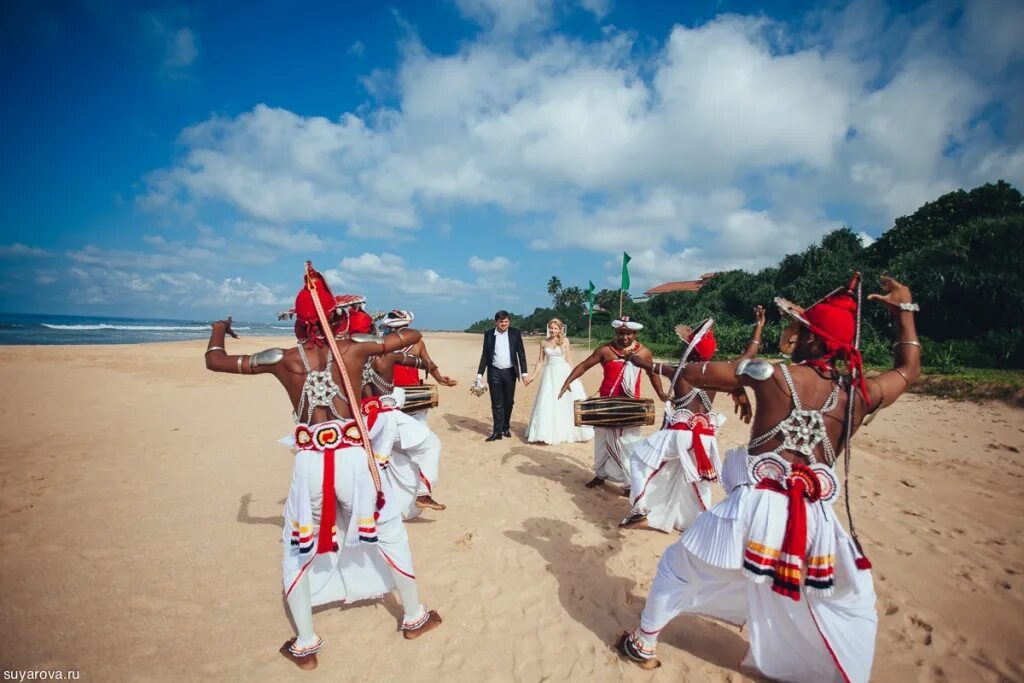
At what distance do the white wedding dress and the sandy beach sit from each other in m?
0.39

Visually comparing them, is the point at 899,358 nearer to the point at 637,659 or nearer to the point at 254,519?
the point at 637,659

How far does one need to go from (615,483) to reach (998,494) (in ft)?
16.5

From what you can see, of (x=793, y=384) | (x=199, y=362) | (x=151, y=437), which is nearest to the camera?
(x=793, y=384)

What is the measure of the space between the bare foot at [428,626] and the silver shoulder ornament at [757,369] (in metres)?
2.78

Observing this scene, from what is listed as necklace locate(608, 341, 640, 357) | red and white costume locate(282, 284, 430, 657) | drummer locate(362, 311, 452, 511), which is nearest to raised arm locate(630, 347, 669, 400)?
necklace locate(608, 341, 640, 357)

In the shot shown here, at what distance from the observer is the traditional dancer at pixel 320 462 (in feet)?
9.71

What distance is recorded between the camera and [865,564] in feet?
8.00

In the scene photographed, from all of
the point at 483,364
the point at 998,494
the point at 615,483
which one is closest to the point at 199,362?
the point at 483,364

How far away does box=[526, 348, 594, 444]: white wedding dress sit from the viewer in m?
8.66

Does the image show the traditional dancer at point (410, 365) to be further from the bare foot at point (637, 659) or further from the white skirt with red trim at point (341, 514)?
the bare foot at point (637, 659)

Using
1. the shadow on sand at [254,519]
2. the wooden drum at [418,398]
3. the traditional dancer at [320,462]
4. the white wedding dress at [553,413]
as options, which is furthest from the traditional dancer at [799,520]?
the white wedding dress at [553,413]

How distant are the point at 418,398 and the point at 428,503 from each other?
4.16 ft

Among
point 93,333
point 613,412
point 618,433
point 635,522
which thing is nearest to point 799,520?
point 635,522

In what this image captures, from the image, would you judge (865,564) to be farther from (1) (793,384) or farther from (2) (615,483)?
(2) (615,483)
